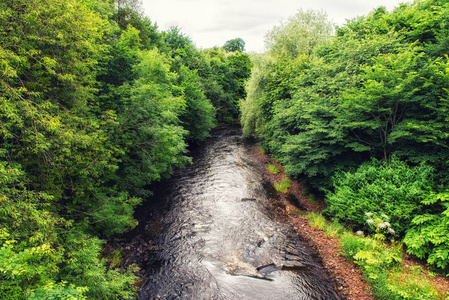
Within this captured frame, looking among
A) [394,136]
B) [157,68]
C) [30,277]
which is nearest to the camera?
[30,277]

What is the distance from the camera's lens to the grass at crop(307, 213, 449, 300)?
246 inches

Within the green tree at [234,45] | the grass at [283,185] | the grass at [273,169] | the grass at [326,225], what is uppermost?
the green tree at [234,45]

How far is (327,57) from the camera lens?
15.8 meters

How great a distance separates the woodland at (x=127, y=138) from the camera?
16.8 ft

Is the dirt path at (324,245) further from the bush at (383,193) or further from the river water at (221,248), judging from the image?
the bush at (383,193)

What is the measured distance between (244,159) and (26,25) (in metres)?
17.9

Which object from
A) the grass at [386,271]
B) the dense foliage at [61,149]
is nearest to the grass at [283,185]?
the grass at [386,271]

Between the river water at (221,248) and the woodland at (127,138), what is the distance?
1.46m

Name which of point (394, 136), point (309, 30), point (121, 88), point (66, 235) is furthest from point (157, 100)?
point (309, 30)

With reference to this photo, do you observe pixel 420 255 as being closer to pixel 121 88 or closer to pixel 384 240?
pixel 384 240

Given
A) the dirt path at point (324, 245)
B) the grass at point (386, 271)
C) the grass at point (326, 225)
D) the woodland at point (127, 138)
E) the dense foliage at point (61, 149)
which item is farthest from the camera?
the grass at point (326, 225)

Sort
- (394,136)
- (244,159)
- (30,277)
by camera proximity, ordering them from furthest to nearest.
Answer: (244,159)
(394,136)
(30,277)

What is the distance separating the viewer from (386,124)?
399 inches

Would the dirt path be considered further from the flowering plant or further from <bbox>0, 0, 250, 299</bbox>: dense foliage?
<bbox>0, 0, 250, 299</bbox>: dense foliage
